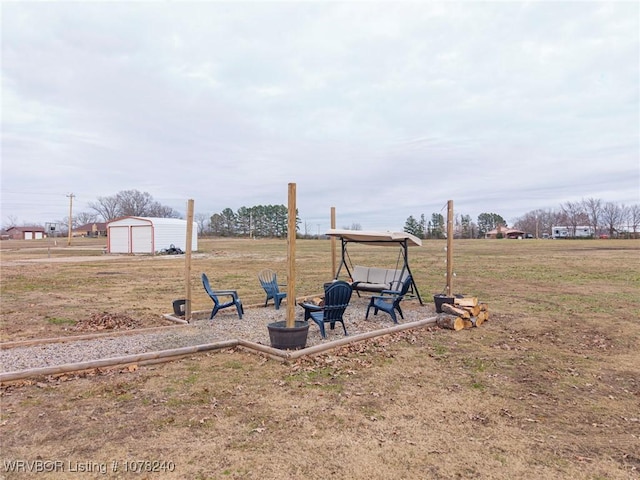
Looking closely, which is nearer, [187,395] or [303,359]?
[187,395]

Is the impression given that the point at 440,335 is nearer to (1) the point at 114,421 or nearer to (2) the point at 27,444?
(1) the point at 114,421

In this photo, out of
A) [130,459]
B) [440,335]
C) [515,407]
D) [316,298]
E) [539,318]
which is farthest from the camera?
[316,298]

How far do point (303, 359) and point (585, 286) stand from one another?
35.3ft

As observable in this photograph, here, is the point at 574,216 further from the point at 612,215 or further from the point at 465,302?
the point at 465,302

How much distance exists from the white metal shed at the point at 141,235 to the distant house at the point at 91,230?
58070 millimetres

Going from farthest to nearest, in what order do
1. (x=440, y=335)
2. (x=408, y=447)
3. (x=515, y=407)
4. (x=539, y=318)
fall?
(x=539, y=318) → (x=440, y=335) → (x=515, y=407) → (x=408, y=447)

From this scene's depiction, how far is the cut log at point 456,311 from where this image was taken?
704cm

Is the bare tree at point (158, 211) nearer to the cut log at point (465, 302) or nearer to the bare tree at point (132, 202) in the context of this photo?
the bare tree at point (132, 202)

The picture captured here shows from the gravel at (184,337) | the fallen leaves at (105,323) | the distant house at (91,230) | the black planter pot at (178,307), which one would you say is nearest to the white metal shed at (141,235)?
the fallen leaves at (105,323)

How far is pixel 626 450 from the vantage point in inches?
119

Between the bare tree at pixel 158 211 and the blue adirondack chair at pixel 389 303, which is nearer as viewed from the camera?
the blue adirondack chair at pixel 389 303

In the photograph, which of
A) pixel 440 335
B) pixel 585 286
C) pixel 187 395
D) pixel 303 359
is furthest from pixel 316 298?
pixel 585 286

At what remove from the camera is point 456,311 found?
7.08 meters

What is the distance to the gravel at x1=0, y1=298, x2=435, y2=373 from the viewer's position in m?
4.98
